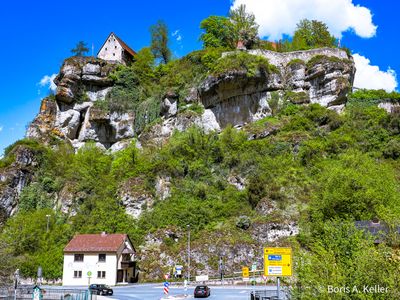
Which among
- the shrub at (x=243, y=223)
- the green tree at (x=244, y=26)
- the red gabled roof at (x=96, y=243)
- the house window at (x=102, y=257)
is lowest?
the house window at (x=102, y=257)

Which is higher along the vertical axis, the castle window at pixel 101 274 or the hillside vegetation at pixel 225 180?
the hillside vegetation at pixel 225 180

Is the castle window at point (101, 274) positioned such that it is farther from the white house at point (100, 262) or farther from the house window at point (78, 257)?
the house window at point (78, 257)

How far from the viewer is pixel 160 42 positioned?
8519 cm

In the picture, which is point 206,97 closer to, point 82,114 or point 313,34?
point 82,114

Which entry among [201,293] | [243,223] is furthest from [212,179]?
[201,293]

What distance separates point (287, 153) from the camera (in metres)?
59.7

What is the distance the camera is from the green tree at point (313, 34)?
267ft

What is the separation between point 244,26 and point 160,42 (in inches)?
705

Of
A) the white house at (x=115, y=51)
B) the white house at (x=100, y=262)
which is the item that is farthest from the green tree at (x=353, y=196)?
the white house at (x=115, y=51)

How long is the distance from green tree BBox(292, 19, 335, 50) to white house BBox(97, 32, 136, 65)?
32.9 metres

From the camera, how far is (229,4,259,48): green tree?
75.5m

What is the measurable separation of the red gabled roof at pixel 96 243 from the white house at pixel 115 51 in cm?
4388

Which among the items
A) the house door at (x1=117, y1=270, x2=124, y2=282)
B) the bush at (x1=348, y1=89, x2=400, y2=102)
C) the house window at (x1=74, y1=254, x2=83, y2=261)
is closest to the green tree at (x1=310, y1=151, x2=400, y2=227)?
the bush at (x1=348, y1=89, x2=400, y2=102)

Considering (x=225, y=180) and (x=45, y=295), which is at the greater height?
(x=225, y=180)
